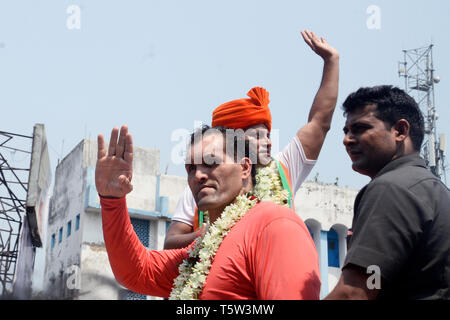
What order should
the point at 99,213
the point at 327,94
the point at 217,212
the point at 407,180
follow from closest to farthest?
the point at 407,180 < the point at 217,212 < the point at 327,94 < the point at 99,213

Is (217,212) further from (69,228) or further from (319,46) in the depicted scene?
(69,228)

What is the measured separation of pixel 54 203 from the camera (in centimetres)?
2561

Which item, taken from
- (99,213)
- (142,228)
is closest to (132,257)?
(142,228)

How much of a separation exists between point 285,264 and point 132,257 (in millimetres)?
1028

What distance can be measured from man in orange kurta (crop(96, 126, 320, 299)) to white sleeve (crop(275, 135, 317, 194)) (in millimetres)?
717

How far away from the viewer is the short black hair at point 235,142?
302cm

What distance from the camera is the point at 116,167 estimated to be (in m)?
2.90

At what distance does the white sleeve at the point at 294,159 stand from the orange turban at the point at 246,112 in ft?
0.60

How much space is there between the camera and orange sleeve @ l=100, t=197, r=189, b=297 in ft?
9.71

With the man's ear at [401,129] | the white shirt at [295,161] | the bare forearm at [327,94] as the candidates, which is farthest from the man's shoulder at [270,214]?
the bare forearm at [327,94]
